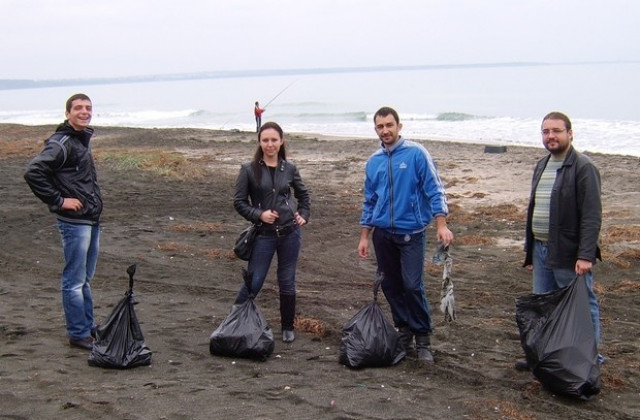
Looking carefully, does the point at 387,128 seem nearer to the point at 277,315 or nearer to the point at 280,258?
the point at 280,258

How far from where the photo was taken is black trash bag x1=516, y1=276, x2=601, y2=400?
4.12 metres

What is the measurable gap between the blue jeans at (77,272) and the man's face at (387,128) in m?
2.09

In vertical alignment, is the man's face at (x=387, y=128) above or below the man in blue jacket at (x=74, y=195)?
above

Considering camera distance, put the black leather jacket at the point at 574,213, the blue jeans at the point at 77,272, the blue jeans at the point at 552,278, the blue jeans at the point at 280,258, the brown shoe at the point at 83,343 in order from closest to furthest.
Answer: the black leather jacket at the point at 574,213 → the blue jeans at the point at 552,278 → the blue jeans at the point at 77,272 → the brown shoe at the point at 83,343 → the blue jeans at the point at 280,258

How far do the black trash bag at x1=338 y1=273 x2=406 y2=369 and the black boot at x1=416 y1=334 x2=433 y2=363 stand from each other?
0.12m

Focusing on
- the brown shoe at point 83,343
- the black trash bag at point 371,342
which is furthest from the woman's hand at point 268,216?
the brown shoe at point 83,343

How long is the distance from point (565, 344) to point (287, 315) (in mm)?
2065

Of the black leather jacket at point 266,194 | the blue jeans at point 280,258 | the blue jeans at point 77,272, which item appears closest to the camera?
the blue jeans at point 77,272

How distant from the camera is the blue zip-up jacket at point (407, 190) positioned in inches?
185

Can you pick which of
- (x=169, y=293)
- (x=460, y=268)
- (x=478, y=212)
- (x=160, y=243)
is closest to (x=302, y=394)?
(x=169, y=293)

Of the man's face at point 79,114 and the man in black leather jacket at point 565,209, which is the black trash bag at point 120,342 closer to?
the man's face at point 79,114

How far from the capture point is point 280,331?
560 cm

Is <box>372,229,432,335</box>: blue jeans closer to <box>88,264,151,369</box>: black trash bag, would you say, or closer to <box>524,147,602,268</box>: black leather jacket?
<box>524,147,602,268</box>: black leather jacket

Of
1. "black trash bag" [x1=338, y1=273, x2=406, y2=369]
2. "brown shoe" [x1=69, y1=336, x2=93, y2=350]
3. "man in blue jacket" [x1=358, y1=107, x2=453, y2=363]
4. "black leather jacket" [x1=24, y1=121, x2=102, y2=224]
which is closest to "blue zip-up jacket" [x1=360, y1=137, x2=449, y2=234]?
"man in blue jacket" [x1=358, y1=107, x2=453, y2=363]
